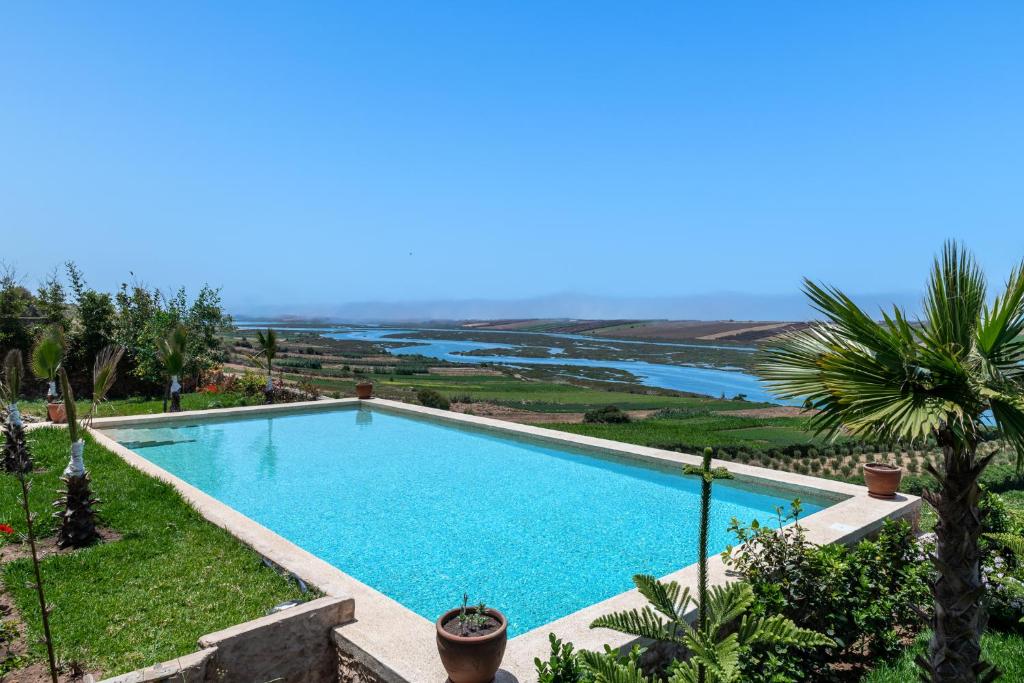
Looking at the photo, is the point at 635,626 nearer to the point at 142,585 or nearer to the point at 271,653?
the point at 271,653

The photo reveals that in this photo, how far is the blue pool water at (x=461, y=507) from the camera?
589 cm

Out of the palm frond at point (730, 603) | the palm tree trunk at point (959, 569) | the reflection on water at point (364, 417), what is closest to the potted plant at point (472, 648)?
the palm frond at point (730, 603)

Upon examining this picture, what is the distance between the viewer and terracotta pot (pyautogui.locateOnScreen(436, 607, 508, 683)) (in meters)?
3.19

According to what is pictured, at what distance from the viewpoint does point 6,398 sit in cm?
691

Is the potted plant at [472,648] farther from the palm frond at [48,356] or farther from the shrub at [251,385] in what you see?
the shrub at [251,385]

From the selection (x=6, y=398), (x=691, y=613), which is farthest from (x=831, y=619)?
(x=6, y=398)

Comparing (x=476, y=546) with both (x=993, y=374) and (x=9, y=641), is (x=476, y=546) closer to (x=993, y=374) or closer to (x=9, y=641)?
(x=9, y=641)

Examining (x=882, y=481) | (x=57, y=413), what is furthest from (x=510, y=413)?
(x=882, y=481)

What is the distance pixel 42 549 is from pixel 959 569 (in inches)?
292

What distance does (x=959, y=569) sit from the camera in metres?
2.77

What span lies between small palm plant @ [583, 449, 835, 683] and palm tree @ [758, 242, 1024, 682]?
0.68 meters

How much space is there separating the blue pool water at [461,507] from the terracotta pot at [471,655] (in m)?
1.78

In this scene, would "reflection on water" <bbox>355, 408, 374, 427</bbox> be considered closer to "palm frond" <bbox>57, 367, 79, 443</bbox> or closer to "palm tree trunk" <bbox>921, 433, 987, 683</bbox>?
"palm frond" <bbox>57, 367, 79, 443</bbox>

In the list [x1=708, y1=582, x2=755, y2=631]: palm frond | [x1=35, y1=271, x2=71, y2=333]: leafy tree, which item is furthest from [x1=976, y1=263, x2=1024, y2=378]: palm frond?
[x1=35, y1=271, x2=71, y2=333]: leafy tree
